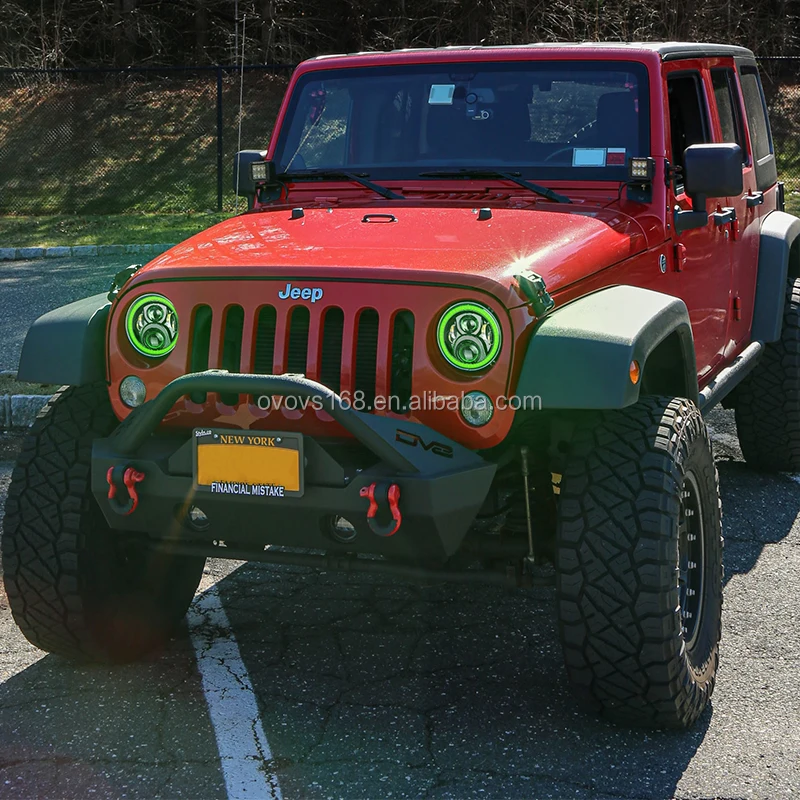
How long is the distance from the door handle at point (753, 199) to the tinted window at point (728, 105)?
0.18 metres

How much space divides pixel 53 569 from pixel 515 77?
8.60 feet

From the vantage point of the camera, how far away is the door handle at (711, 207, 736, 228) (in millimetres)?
5398

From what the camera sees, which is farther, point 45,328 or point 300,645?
point 300,645

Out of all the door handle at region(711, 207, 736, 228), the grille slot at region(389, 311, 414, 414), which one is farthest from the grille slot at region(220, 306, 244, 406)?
the door handle at region(711, 207, 736, 228)

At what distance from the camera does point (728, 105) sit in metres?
6.02

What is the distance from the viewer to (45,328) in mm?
4203

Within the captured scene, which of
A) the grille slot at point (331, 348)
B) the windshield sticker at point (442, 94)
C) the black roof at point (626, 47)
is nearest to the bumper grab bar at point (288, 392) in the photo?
the grille slot at point (331, 348)

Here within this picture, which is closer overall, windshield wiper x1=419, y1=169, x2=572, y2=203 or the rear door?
windshield wiper x1=419, y1=169, x2=572, y2=203

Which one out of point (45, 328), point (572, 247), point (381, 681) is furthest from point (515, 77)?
point (381, 681)

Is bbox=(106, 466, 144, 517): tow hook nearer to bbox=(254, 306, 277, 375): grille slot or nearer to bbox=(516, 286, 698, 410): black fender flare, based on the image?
bbox=(254, 306, 277, 375): grille slot

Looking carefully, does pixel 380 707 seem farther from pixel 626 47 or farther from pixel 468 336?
pixel 626 47

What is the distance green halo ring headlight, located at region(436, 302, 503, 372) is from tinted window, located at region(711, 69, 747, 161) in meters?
2.63

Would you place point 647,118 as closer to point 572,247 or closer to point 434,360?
point 572,247

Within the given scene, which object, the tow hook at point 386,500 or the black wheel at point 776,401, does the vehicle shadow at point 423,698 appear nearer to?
the tow hook at point 386,500
